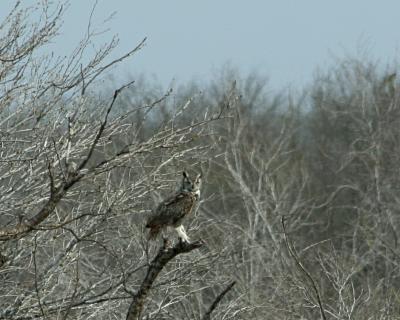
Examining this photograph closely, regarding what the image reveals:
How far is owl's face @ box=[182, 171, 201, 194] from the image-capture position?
1043 cm

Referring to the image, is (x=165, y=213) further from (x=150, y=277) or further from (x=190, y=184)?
(x=150, y=277)

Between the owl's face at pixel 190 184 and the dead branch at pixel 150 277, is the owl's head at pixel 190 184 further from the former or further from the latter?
the dead branch at pixel 150 277

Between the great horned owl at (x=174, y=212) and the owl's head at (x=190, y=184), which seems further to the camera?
the owl's head at (x=190, y=184)

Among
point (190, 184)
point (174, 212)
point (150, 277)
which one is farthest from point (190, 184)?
point (150, 277)

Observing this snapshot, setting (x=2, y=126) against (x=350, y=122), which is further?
(x=350, y=122)

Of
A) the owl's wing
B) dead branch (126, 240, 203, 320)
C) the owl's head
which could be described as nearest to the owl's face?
the owl's head

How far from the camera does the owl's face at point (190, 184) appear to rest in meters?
10.4

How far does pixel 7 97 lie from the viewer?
11.3 m

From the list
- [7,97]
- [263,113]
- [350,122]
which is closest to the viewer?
[7,97]

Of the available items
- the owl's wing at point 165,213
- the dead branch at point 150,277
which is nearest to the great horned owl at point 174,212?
the owl's wing at point 165,213

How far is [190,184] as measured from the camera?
10.5m

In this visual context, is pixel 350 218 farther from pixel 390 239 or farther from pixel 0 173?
pixel 0 173

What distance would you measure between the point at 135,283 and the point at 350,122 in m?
24.4

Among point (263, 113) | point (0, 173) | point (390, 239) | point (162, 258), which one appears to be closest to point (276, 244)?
point (390, 239)
